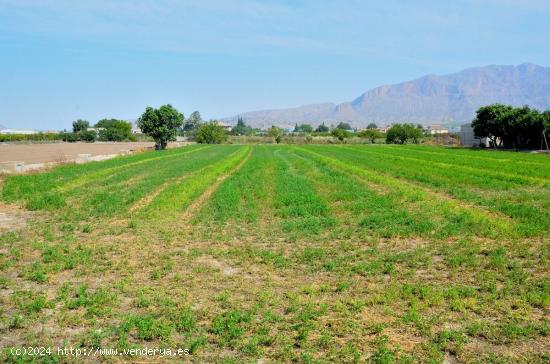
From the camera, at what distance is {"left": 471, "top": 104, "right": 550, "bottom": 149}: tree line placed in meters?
69.8

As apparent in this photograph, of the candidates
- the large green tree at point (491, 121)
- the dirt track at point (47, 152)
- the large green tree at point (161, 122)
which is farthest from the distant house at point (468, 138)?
the dirt track at point (47, 152)

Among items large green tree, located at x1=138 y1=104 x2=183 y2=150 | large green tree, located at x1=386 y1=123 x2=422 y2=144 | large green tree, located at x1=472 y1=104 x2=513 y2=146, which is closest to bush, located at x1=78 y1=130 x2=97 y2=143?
large green tree, located at x1=138 y1=104 x2=183 y2=150

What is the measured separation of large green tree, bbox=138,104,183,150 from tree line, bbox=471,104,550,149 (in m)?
54.8

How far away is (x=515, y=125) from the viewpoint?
2931 inches

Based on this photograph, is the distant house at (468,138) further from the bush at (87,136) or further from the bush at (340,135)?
the bush at (87,136)

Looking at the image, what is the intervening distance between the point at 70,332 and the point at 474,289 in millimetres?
6475

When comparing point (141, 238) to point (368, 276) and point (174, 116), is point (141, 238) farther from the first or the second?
point (174, 116)

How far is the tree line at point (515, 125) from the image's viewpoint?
69.8 meters

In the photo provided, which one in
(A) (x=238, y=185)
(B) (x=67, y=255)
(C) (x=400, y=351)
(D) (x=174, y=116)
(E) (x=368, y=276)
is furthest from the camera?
(D) (x=174, y=116)

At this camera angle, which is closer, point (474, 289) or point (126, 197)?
point (474, 289)

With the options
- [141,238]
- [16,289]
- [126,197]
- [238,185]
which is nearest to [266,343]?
[16,289]

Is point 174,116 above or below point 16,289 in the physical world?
above

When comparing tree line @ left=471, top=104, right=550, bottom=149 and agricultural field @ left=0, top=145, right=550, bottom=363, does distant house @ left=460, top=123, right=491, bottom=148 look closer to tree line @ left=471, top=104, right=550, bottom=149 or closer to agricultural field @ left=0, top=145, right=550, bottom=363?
tree line @ left=471, top=104, right=550, bottom=149

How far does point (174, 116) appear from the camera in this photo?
84.9 m
